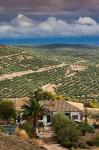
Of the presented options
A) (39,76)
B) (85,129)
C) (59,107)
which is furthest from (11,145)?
(39,76)

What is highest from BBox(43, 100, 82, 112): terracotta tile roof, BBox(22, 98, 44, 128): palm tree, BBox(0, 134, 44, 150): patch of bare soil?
BBox(43, 100, 82, 112): terracotta tile roof

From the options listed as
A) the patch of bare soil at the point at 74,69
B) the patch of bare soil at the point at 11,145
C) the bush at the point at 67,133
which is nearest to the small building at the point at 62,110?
the bush at the point at 67,133

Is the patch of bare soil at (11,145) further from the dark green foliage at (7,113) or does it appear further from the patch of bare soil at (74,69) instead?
the patch of bare soil at (74,69)

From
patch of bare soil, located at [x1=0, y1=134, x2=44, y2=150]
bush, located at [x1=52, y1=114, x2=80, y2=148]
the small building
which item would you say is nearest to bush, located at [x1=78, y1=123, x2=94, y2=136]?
bush, located at [x1=52, y1=114, x2=80, y2=148]

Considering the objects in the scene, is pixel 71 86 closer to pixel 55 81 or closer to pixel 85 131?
pixel 55 81

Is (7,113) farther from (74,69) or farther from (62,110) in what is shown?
(74,69)

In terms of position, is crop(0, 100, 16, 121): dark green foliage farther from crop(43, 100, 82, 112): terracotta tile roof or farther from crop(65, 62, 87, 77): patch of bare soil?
crop(65, 62, 87, 77): patch of bare soil

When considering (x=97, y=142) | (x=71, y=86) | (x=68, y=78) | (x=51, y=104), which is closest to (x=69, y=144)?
(x=97, y=142)

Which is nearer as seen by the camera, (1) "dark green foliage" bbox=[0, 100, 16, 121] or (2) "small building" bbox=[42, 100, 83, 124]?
(1) "dark green foliage" bbox=[0, 100, 16, 121]
